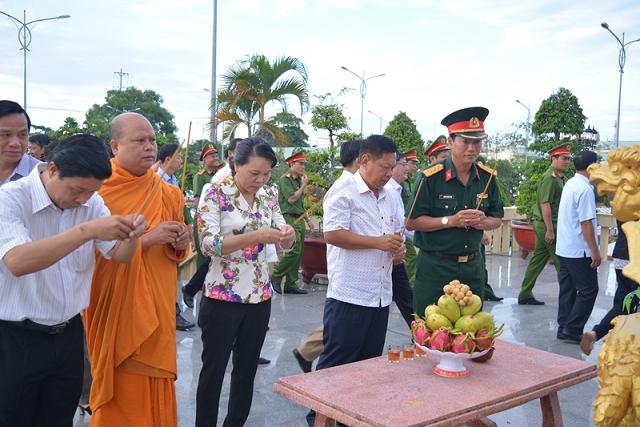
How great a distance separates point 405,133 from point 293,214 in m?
6.52

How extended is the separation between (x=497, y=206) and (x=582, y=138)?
7984 mm

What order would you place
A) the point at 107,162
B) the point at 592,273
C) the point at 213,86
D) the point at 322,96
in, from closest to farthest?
the point at 107,162 < the point at 592,273 < the point at 322,96 < the point at 213,86

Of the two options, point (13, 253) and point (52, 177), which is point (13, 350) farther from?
point (52, 177)

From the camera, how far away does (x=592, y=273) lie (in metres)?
5.70

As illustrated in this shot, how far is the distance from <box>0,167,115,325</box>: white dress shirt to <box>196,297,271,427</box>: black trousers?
89 cm

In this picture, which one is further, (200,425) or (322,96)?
(322,96)

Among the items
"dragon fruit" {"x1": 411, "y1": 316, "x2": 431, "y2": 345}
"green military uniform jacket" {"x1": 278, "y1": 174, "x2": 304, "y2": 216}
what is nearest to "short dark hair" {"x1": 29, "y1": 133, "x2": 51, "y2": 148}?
"green military uniform jacket" {"x1": 278, "y1": 174, "x2": 304, "y2": 216}

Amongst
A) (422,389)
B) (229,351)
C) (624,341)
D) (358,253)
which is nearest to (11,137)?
(229,351)

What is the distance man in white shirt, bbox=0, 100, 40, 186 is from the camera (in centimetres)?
315

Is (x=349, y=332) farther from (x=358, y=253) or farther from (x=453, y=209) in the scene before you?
(x=453, y=209)

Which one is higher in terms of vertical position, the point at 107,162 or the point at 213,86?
the point at 213,86

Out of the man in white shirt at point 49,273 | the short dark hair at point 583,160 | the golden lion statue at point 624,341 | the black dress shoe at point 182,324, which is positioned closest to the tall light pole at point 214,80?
the black dress shoe at point 182,324

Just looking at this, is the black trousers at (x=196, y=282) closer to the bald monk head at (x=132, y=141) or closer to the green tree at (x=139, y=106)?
the bald monk head at (x=132, y=141)

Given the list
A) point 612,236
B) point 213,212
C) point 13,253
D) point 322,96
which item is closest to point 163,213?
point 213,212
